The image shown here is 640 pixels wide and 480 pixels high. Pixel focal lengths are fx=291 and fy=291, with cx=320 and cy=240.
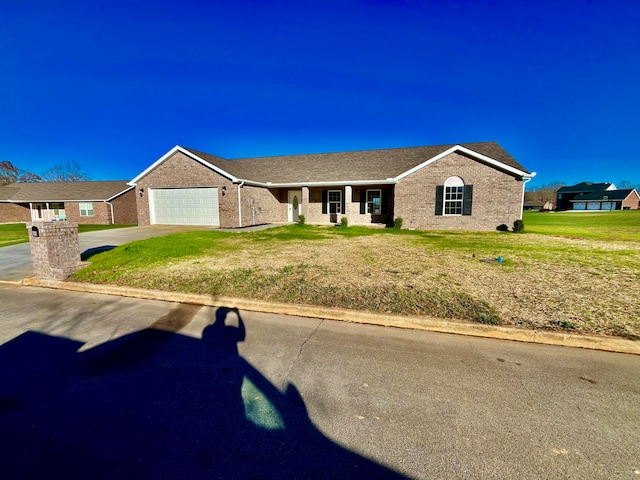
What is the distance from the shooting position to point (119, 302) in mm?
5332

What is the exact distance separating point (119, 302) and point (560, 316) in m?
7.27

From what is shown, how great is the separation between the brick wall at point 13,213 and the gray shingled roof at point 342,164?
25.0 meters

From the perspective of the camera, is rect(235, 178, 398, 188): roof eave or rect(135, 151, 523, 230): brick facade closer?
rect(135, 151, 523, 230): brick facade

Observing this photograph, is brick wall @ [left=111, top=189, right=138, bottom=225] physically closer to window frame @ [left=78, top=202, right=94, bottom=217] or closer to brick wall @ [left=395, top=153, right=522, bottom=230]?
window frame @ [left=78, top=202, right=94, bottom=217]

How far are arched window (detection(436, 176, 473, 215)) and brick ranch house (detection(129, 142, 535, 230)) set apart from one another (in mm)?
53

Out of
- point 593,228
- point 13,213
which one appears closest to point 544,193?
point 593,228

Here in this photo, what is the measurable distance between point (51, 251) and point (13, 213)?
114 feet

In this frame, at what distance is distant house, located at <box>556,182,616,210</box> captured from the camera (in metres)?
72.8

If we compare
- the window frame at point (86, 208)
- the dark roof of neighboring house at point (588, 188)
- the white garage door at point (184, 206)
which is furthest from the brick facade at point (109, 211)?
the dark roof of neighboring house at point (588, 188)

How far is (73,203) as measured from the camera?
88.0 feet

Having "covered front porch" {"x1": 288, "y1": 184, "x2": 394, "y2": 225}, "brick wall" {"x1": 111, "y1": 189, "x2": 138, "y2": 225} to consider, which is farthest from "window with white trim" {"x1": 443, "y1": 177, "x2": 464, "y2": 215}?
"brick wall" {"x1": 111, "y1": 189, "x2": 138, "y2": 225}

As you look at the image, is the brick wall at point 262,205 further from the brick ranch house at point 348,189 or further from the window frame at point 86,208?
the window frame at point 86,208

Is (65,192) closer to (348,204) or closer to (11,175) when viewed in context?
(348,204)

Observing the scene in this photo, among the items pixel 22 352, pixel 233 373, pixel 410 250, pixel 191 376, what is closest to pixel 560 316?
pixel 233 373
